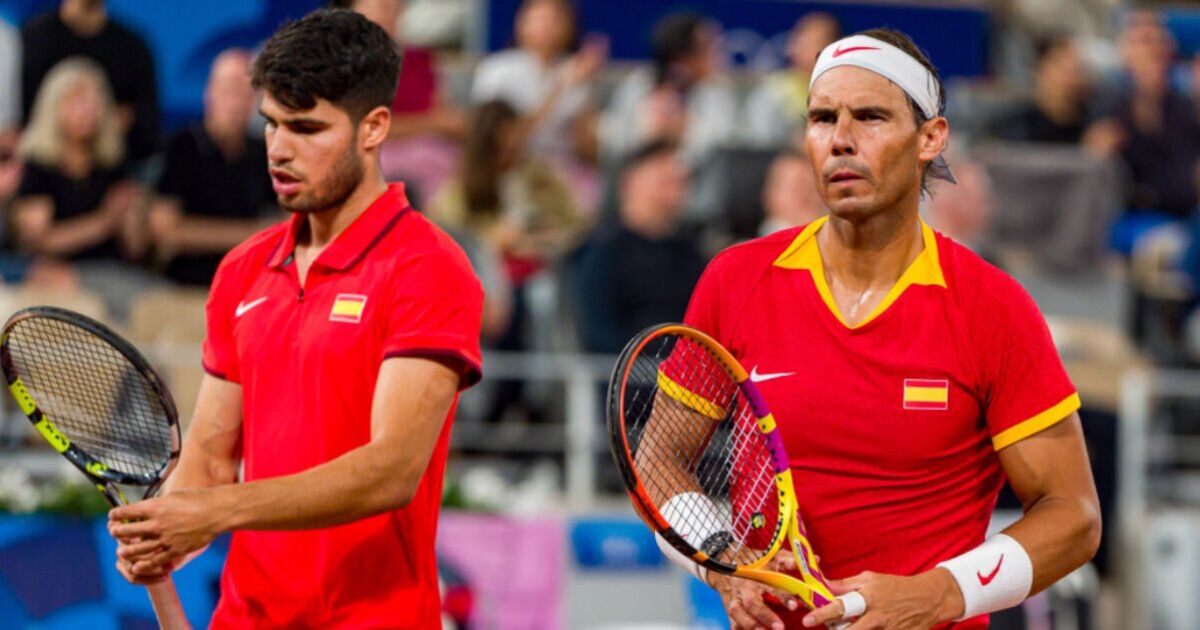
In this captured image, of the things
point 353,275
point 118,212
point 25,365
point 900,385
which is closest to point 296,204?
point 353,275

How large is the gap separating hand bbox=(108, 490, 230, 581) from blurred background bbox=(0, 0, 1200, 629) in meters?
3.31

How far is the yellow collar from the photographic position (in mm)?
3787

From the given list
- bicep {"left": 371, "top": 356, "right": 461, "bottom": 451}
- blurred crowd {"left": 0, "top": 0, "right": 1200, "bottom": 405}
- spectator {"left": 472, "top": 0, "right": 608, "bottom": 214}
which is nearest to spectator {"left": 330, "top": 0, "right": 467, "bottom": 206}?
blurred crowd {"left": 0, "top": 0, "right": 1200, "bottom": 405}

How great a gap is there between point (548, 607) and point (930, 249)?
4306 mm

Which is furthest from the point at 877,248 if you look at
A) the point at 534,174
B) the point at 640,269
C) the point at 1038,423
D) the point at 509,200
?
the point at 534,174

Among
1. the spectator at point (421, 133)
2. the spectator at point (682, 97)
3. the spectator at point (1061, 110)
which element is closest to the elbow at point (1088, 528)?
the spectator at point (421, 133)

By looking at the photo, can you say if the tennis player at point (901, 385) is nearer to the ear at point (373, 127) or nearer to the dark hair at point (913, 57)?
the dark hair at point (913, 57)

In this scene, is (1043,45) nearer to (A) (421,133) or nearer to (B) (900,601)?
(A) (421,133)

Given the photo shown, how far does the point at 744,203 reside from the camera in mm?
9734

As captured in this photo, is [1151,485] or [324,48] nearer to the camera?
[324,48]

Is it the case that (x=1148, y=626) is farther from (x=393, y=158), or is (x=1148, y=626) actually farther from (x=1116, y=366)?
(x=393, y=158)

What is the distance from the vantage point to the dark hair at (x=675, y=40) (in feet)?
34.3

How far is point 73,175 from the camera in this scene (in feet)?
29.3

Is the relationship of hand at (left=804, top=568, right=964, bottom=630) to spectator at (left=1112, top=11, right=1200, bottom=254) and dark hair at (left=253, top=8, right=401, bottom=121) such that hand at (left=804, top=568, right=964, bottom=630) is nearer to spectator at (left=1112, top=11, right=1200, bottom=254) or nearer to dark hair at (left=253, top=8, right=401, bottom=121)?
dark hair at (left=253, top=8, right=401, bottom=121)
